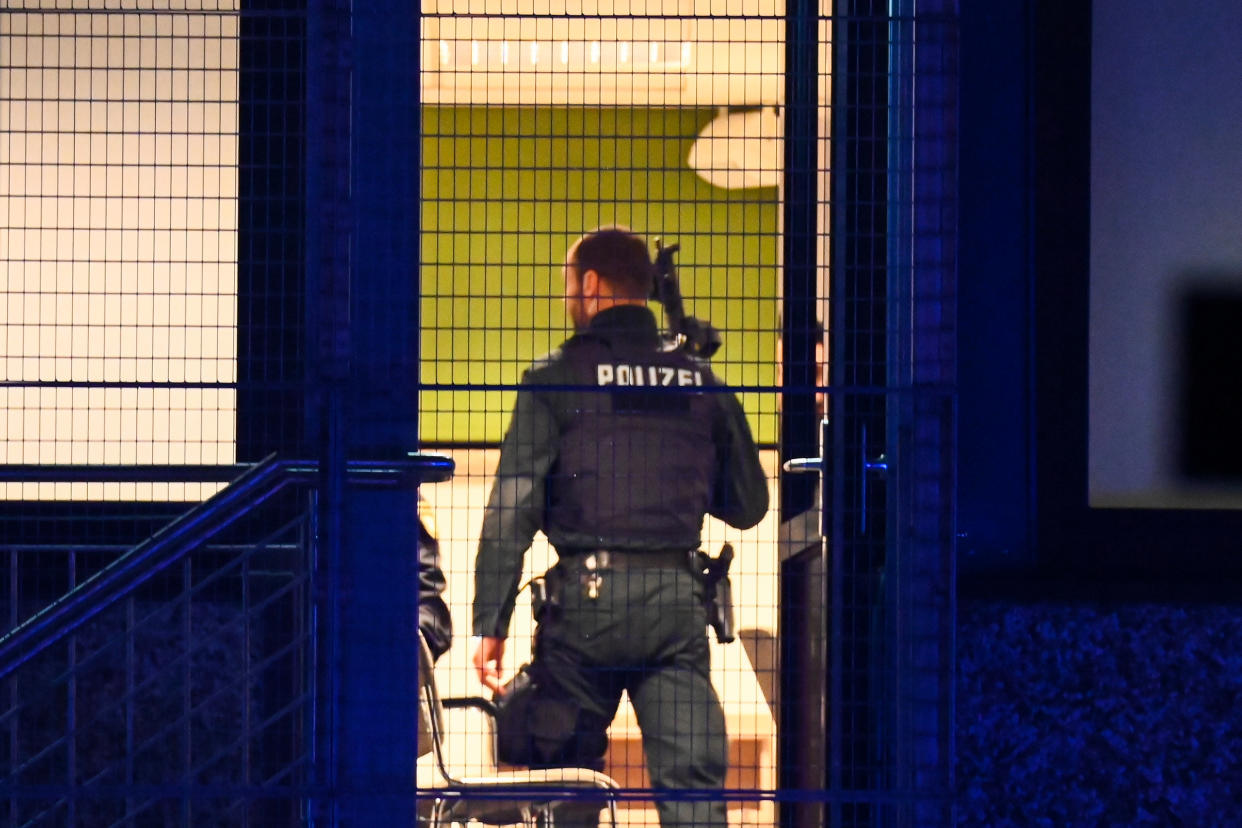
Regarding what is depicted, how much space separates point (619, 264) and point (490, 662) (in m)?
1.16

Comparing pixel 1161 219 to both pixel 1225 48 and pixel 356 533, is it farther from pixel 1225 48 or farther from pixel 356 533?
pixel 356 533

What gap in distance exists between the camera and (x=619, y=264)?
3543mm

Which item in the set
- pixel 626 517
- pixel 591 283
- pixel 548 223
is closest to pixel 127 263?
pixel 548 223

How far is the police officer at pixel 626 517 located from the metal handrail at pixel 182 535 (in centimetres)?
33

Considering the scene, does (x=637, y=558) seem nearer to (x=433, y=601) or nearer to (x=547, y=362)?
(x=547, y=362)

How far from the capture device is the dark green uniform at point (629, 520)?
10.7 feet

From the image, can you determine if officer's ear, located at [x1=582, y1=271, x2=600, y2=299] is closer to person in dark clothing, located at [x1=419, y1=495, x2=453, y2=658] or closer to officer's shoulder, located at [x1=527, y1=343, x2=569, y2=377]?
officer's shoulder, located at [x1=527, y1=343, x2=569, y2=377]

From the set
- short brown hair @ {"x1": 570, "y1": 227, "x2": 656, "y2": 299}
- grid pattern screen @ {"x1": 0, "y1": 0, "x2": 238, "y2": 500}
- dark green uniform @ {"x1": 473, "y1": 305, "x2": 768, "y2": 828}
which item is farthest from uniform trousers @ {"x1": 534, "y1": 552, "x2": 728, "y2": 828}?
grid pattern screen @ {"x1": 0, "y1": 0, "x2": 238, "y2": 500}

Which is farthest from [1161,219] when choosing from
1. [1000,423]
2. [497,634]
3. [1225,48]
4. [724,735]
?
[497,634]

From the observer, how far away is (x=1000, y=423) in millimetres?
3467

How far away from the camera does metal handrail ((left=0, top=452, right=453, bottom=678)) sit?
2.92 metres

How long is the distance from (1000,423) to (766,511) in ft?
2.13

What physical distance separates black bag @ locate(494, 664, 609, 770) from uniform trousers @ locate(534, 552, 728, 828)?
3 cm

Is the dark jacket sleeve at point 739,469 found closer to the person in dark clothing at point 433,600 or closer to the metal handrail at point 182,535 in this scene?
the metal handrail at point 182,535
